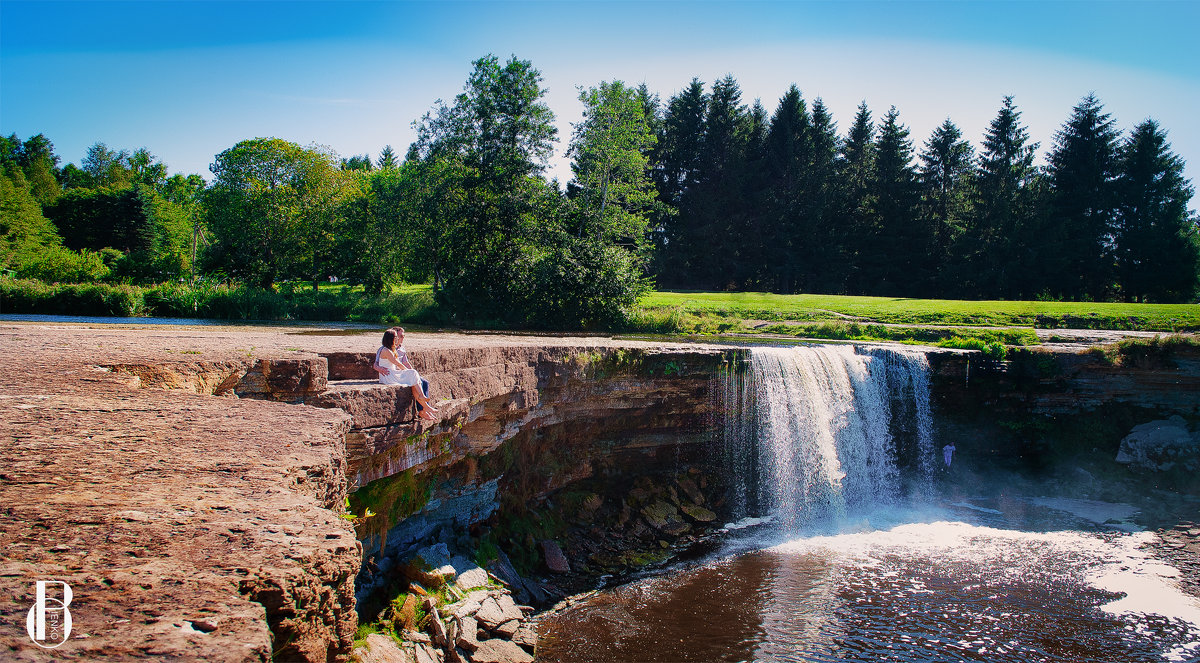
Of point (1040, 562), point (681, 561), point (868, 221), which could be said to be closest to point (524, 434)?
point (681, 561)

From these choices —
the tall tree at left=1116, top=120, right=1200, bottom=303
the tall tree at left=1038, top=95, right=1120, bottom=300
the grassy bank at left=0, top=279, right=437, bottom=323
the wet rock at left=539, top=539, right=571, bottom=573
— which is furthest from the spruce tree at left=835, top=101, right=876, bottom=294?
the wet rock at left=539, top=539, right=571, bottom=573

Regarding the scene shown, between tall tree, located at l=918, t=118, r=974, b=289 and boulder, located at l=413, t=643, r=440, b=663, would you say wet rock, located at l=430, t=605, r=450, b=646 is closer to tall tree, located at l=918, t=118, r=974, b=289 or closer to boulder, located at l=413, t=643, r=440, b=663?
boulder, located at l=413, t=643, r=440, b=663

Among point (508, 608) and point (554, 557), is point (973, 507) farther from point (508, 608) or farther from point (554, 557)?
point (508, 608)

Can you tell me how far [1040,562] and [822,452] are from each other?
449 centimetres

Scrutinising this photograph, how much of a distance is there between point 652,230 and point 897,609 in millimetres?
28739

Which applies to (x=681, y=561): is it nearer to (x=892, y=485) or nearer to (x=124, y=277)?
(x=892, y=485)

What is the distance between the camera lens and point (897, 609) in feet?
30.8

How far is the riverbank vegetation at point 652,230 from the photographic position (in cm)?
2534

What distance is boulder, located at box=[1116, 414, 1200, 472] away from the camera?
51.1 feet

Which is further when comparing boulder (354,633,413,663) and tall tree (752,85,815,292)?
tall tree (752,85,815,292)

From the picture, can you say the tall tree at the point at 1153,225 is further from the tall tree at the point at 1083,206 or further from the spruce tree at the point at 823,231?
the spruce tree at the point at 823,231

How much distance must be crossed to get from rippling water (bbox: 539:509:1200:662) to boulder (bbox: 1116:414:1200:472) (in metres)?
5.29

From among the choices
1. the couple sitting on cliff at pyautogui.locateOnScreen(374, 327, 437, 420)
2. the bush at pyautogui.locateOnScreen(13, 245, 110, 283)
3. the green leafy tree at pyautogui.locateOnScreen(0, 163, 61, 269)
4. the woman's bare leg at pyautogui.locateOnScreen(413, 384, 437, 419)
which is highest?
the green leafy tree at pyautogui.locateOnScreen(0, 163, 61, 269)

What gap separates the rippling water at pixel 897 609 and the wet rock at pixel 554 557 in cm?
104
